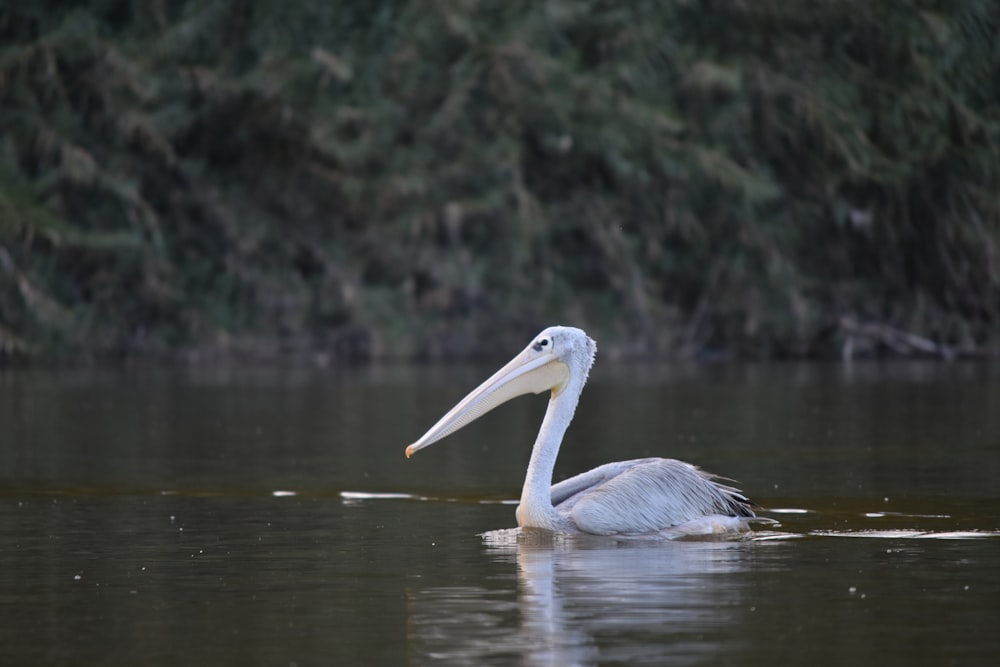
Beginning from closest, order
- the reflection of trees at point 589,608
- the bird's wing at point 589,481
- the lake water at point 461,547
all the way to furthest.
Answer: the reflection of trees at point 589,608 < the lake water at point 461,547 < the bird's wing at point 589,481

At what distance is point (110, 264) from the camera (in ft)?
93.8

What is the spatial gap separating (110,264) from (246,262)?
7.41 feet

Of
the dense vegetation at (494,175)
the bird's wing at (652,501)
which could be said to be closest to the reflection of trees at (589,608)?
the bird's wing at (652,501)

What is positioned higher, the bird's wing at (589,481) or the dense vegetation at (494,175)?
Result: the dense vegetation at (494,175)

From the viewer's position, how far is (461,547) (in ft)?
29.9

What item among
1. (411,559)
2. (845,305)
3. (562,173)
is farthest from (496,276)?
(411,559)

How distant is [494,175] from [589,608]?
23052 millimetres

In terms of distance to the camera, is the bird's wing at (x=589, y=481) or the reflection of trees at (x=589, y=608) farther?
the bird's wing at (x=589, y=481)

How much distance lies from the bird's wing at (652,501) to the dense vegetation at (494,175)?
61.6ft

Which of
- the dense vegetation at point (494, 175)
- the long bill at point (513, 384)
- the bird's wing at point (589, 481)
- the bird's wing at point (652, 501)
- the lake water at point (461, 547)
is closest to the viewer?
the lake water at point (461, 547)

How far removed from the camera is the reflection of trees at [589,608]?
6320mm

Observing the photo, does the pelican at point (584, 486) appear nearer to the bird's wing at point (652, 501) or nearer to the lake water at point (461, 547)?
the bird's wing at point (652, 501)

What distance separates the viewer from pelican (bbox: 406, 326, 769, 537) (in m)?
9.60

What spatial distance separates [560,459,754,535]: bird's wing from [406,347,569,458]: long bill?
0.72 metres
